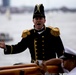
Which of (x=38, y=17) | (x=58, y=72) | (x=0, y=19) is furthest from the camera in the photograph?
(x=0, y=19)

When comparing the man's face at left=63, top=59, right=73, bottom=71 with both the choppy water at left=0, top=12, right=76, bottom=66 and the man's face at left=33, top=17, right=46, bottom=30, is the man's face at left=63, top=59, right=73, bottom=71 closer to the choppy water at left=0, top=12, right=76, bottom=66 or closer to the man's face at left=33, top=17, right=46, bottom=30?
the man's face at left=33, top=17, right=46, bottom=30

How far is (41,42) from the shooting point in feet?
5.76

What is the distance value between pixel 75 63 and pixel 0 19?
16.5m

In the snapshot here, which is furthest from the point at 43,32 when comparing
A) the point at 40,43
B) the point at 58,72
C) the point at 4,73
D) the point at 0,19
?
the point at 0,19

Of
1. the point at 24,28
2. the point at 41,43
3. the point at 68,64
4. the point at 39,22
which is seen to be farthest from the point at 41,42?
the point at 24,28

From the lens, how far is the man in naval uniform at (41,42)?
5.69 feet

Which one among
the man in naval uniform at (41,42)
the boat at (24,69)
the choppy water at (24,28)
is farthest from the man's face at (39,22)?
the choppy water at (24,28)

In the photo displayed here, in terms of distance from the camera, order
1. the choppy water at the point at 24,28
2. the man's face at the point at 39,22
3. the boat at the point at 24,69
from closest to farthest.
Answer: the boat at the point at 24,69
the man's face at the point at 39,22
the choppy water at the point at 24,28

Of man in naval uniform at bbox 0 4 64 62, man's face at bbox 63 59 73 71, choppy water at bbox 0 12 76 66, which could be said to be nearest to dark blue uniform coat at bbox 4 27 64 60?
man in naval uniform at bbox 0 4 64 62

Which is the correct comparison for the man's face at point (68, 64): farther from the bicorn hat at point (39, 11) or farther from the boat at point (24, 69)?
the bicorn hat at point (39, 11)

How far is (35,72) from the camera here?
142 cm

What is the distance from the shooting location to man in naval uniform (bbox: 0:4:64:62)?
1733 millimetres

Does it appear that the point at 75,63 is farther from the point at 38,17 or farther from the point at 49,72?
the point at 38,17

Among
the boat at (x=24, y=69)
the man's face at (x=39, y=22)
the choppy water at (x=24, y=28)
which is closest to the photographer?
the boat at (x=24, y=69)
